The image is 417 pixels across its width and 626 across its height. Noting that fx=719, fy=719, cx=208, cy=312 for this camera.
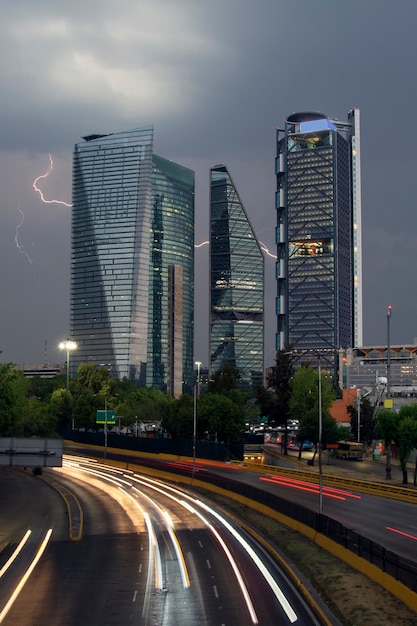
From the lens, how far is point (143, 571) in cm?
3841

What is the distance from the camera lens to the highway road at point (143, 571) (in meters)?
29.7

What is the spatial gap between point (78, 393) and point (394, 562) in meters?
153

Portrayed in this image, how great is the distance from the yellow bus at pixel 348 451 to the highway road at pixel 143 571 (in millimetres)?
58447

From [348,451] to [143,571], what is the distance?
8921 centimetres

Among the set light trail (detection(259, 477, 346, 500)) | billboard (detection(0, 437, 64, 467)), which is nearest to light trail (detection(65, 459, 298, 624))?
billboard (detection(0, 437, 64, 467))

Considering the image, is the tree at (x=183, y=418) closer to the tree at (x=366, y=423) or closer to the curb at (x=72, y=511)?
the tree at (x=366, y=423)

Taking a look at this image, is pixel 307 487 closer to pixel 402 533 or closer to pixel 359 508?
pixel 359 508

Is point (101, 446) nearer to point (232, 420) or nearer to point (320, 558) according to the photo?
point (232, 420)

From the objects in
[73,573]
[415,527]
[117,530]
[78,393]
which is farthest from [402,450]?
[78,393]

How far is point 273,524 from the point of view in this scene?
5109cm

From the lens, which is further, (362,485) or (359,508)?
(362,485)

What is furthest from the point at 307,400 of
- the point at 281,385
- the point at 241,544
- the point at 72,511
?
the point at 241,544

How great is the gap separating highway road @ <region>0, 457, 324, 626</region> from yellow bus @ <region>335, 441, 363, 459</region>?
192ft

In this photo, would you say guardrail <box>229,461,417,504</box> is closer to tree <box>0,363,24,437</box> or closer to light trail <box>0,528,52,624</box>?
tree <box>0,363,24,437</box>
